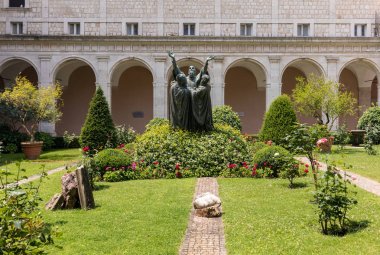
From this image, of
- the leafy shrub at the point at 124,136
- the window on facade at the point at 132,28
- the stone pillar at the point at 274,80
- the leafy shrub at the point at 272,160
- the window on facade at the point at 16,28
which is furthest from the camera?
the window on facade at the point at 132,28

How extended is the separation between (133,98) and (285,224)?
27.8m

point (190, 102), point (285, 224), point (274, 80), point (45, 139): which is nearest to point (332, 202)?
point (285, 224)

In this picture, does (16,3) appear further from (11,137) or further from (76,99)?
(11,137)

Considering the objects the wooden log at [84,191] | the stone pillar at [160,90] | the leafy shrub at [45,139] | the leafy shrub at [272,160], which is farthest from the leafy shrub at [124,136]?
the wooden log at [84,191]

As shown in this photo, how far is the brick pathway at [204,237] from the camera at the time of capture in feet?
20.0

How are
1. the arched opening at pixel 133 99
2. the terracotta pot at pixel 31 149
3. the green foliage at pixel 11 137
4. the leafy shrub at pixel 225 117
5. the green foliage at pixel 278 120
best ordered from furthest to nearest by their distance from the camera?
the arched opening at pixel 133 99, the green foliage at pixel 11 137, the leafy shrub at pixel 225 117, the terracotta pot at pixel 31 149, the green foliage at pixel 278 120

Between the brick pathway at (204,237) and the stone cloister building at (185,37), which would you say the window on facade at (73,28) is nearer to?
the stone cloister building at (185,37)

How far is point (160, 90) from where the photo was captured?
28.9m

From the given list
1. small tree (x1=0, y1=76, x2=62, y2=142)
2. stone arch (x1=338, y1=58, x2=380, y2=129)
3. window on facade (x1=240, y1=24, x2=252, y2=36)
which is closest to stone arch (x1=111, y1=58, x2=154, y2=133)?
window on facade (x1=240, y1=24, x2=252, y2=36)

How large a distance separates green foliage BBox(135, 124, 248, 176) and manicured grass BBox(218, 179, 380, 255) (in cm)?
266

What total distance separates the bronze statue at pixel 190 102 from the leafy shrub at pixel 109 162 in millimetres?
2603

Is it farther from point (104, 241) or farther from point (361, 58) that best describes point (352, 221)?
point (361, 58)

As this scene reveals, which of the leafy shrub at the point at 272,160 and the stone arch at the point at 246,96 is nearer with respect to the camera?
the leafy shrub at the point at 272,160

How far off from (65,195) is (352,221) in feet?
19.7
